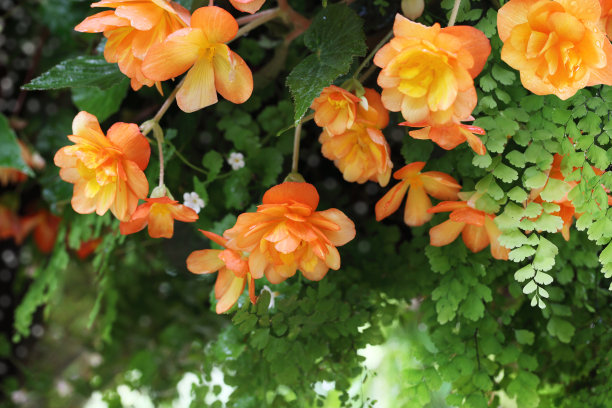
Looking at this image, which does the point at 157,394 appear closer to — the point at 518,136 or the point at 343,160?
the point at 343,160

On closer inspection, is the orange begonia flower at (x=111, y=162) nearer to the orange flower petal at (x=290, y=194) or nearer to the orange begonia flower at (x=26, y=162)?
the orange flower petal at (x=290, y=194)

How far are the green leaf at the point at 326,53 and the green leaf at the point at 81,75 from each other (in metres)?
0.19

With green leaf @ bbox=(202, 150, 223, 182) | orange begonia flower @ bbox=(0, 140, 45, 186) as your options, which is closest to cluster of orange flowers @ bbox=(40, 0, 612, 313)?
green leaf @ bbox=(202, 150, 223, 182)

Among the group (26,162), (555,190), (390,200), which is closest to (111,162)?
(390,200)

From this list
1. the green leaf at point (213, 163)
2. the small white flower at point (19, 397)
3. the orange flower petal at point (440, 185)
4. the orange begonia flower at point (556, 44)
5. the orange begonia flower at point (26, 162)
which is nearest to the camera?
the orange begonia flower at point (556, 44)

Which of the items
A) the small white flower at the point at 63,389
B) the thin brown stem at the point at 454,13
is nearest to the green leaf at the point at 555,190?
the thin brown stem at the point at 454,13

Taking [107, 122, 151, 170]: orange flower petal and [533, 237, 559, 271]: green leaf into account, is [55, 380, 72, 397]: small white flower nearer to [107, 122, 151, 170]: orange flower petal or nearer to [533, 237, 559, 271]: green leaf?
[107, 122, 151, 170]: orange flower petal

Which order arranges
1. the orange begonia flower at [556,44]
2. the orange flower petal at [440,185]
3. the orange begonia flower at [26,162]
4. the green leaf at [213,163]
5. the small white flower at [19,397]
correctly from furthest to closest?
the small white flower at [19,397]
the orange begonia flower at [26,162]
the green leaf at [213,163]
the orange flower petal at [440,185]
the orange begonia flower at [556,44]

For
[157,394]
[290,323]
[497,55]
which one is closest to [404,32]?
[497,55]

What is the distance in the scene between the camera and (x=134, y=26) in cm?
41

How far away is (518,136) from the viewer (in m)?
0.42

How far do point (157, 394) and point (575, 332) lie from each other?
0.61 metres

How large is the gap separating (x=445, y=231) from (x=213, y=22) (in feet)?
0.81

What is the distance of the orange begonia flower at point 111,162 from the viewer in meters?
0.45
